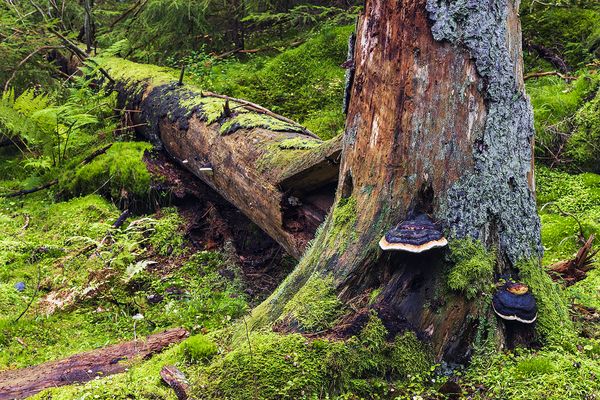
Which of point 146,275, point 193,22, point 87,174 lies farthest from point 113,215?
point 193,22

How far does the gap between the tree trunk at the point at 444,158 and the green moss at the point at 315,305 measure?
42mm

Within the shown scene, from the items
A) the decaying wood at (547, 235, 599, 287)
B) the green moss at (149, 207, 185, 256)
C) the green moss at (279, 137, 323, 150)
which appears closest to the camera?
the decaying wood at (547, 235, 599, 287)

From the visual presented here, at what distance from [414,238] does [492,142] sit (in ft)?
2.98

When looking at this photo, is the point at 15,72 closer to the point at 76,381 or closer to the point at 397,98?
the point at 76,381

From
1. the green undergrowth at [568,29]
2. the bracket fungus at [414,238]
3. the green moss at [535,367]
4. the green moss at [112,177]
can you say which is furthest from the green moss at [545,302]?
the green undergrowth at [568,29]

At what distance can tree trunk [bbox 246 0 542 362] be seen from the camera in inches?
99.3

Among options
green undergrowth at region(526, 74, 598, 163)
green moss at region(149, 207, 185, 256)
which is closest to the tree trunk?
green moss at region(149, 207, 185, 256)

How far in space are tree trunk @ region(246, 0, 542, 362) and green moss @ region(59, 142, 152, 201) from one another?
425 centimetres

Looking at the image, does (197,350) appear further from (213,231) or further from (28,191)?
(28,191)

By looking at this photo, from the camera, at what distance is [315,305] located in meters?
2.59

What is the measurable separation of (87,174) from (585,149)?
24.8ft

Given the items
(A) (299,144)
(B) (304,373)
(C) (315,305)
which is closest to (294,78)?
(A) (299,144)

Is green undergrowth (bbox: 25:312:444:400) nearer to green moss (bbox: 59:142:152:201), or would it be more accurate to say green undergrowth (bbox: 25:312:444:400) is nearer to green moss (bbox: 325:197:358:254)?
green moss (bbox: 325:197:358:254)

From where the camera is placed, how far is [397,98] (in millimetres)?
2660
